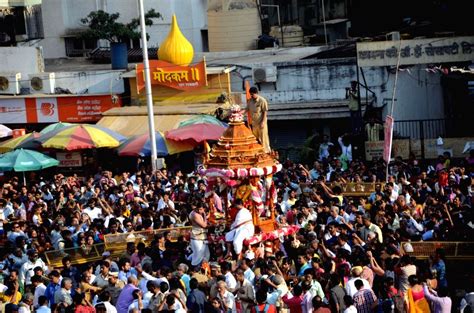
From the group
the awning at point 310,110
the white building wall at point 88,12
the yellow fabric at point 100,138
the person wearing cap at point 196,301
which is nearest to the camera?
the person wearing cap at point 196,301

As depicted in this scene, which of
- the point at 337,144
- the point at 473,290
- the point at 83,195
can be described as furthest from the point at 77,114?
the point at 473,290

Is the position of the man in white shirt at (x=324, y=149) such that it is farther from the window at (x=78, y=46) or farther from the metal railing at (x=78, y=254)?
the window at (x=78, y=46)

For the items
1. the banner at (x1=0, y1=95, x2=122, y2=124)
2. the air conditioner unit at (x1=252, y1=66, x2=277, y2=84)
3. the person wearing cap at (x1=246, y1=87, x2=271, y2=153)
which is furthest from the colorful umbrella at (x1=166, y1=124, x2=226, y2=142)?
the person wearing cap at (x1=246, y1=87, x2=271, y2=153)

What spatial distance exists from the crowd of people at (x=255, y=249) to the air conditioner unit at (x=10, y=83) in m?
11.6

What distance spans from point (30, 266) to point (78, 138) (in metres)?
11.8

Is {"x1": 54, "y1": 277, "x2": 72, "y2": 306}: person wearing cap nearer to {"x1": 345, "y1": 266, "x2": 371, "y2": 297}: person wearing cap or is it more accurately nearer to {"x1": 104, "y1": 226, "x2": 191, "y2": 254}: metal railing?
{"x1": 104, "y1": 226, "x2": 191, "y2": 254}: metal railing

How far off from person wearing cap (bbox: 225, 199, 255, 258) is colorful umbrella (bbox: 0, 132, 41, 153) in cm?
1381

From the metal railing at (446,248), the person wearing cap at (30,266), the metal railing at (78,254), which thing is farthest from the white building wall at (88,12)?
the metal railing at (446,248)

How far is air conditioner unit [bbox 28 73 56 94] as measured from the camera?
1527 inches

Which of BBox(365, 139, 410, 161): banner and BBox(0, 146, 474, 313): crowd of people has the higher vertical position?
BBox(365, 139, 410, 161): banner

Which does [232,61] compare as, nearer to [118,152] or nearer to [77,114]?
[77,114]

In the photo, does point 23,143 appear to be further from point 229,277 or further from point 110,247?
Result: point 229,277

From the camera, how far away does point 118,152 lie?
1297 inches

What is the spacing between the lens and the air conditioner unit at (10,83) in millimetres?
38969
